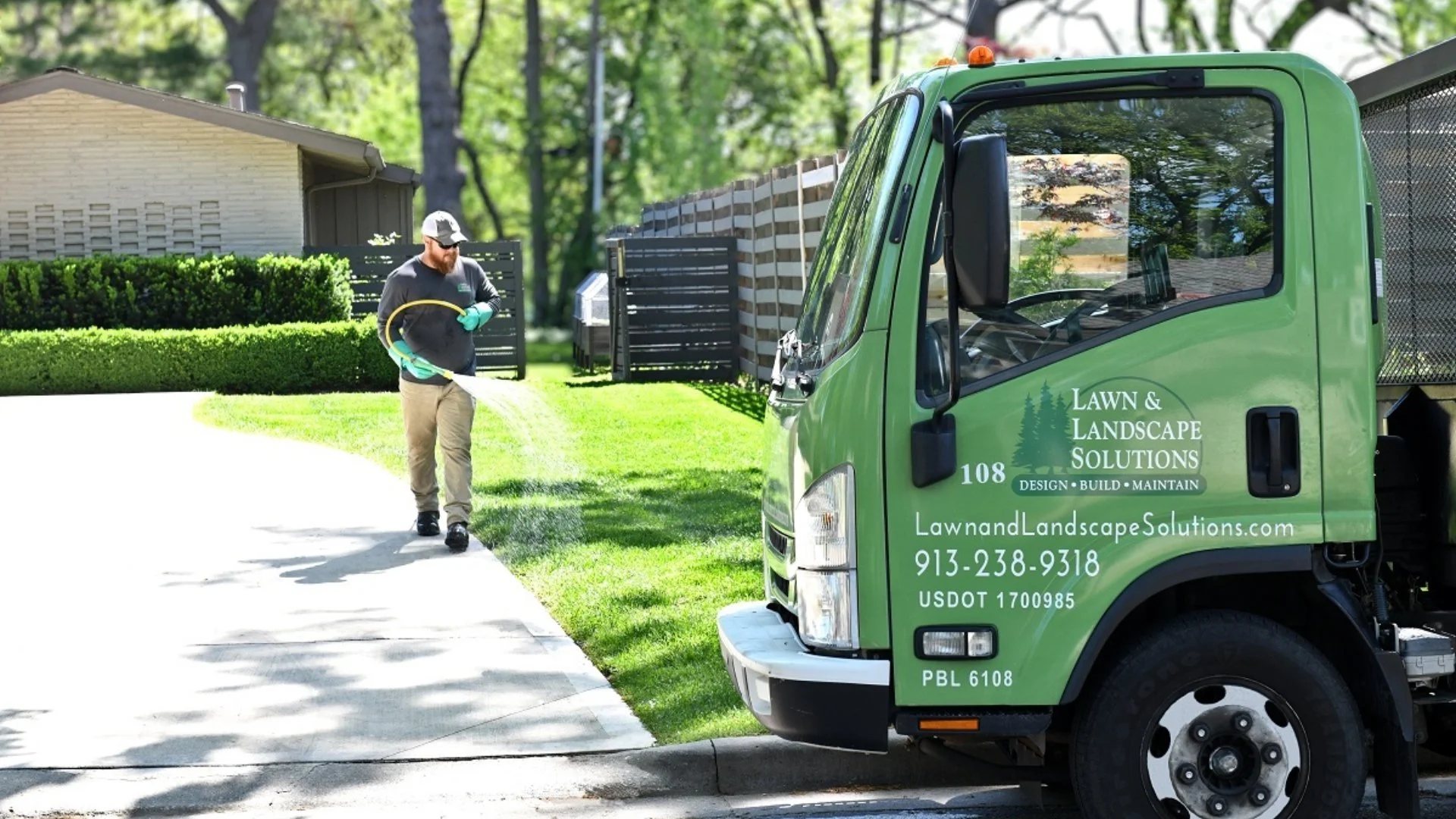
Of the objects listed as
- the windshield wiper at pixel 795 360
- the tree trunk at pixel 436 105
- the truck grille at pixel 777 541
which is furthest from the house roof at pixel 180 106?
the truck grille at pixel 777 541

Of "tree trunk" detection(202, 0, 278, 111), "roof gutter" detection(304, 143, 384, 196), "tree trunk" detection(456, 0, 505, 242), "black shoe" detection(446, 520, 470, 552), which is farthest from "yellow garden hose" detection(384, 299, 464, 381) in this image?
"tree trunk" detection(202, 0, 278, 111)

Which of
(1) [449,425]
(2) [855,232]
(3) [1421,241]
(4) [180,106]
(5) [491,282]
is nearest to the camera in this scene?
(2) [855,232]

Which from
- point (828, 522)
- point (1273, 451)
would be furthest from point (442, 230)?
point (1273, 451)

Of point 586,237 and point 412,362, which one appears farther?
point 586,237

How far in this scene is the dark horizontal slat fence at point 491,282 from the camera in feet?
74.8

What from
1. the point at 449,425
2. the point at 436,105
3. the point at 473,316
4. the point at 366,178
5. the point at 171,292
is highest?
the point at 436,105

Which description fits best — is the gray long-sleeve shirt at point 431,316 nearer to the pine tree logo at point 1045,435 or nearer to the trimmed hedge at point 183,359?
the pine tree logo at point 1045,435

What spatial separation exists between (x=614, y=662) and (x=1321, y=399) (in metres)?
3.88

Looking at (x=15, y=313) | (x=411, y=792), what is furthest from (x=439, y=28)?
(x=411, y=792)

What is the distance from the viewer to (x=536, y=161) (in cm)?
5097

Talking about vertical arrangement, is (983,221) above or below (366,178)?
below

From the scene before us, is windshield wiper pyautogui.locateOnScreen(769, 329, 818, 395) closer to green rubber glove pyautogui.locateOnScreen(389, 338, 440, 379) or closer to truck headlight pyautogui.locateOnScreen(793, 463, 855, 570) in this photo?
truck headlight pyautogui.locateOnScreen(793, 463, 855, 570)

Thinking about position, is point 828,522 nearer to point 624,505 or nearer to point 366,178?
point 624,505

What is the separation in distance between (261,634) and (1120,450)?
5.11m
